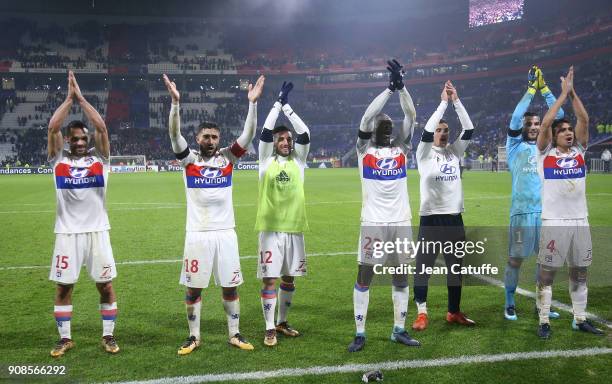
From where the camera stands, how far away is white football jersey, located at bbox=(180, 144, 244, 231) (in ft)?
17.1

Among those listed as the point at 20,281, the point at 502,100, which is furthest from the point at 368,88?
the point at 20,281

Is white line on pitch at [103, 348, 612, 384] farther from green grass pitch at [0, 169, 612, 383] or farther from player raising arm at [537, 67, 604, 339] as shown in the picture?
player raising arm at [537, 67, 604, 339]

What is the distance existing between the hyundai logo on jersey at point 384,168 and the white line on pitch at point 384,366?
1.81m

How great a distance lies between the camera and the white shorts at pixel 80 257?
5066mm

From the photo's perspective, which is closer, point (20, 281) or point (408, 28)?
point (20, 281)

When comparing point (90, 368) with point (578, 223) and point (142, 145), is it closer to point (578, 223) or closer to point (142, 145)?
point (578, 223)

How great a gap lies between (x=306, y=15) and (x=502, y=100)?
32412mm

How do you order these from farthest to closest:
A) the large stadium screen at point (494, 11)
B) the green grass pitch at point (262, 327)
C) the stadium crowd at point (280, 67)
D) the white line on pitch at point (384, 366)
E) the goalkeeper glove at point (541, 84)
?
the large stadium screen at point (494, 11), the stadium crowd at point (280, 67), the goalkeeper glove at point (541, 84), the green grass pitch at point (262, 327), the white line on pitch at point (384, 366)

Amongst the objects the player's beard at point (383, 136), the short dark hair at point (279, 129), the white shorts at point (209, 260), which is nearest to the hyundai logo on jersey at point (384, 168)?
the player's beard at point (383, 136)

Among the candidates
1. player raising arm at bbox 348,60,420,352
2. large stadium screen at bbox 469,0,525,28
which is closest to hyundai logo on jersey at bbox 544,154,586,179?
player raising arm at bbox 348,60,420,352

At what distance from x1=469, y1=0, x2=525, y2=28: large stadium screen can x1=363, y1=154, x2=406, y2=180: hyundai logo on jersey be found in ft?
200

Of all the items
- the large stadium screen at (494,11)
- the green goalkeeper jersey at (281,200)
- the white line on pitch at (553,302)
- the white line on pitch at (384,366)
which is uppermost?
the large stadium screen at (494,11)

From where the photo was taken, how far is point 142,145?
55.6 m

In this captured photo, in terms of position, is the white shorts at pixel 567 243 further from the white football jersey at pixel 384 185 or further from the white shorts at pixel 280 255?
the white shorts at pixel 280 255
